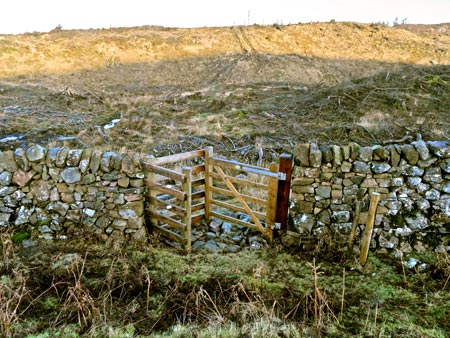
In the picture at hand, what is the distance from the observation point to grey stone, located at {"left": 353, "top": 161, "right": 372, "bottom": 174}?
5672 millimetres

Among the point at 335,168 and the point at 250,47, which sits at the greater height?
the point at 250,47

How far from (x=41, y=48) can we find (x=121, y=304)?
34.0m

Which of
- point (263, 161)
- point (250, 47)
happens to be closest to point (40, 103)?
point (263, 161)

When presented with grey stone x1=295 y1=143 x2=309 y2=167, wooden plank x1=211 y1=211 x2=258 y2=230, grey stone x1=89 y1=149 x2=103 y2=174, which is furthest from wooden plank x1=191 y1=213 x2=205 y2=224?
grey stone x1=295 y1=143 x2=309 y2=167

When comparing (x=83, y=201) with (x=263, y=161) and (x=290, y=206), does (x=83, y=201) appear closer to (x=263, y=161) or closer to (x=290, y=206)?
(x=290, y=206)

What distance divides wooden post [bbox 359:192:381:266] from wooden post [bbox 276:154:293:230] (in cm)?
136

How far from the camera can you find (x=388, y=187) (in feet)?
18.9

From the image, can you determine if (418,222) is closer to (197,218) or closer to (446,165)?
(446,165)

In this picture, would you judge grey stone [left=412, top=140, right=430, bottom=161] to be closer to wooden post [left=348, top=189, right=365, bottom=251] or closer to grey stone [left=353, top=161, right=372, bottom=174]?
grey stone [left=353, top=161, right=372, bottom=174]

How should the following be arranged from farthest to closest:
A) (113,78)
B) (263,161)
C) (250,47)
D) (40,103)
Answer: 1. (250,47)
2. (113,78)
3. (40,103)
4. (263,161)

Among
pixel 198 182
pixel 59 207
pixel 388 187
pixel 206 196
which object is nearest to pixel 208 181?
pixel 198 182

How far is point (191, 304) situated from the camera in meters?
4.45

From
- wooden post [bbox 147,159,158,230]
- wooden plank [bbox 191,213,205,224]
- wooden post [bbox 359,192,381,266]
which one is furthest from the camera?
wooden plank [bbox 191,213,205,224]

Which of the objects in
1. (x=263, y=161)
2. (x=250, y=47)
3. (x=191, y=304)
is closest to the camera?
(x=191, y=304)
